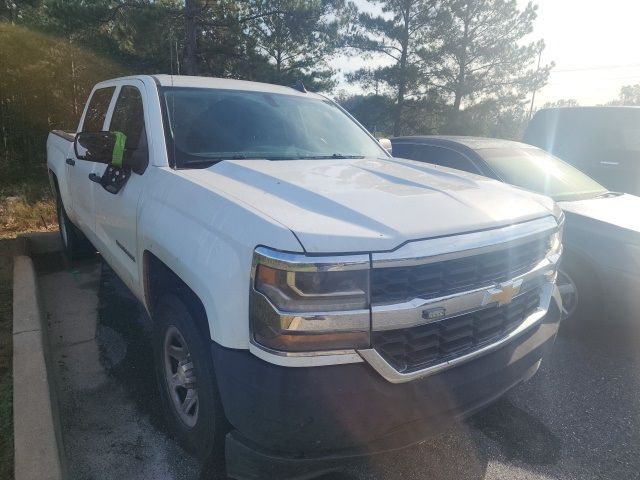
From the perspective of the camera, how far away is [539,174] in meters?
4.80

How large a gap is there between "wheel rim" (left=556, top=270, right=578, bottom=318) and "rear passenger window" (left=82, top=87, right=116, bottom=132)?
4.07 meters

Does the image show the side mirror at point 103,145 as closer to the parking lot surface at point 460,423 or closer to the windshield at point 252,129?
the windshield at point 252,129

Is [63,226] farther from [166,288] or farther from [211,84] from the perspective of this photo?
[166,288]

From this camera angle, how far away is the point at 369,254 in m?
1.78

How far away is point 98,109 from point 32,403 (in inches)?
115

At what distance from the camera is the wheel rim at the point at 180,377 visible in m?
2.38

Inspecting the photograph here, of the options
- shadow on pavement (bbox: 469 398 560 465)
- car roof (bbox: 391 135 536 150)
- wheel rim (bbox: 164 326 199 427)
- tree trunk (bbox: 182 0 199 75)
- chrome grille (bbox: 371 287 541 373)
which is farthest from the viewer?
tree trunk (bbox: 182 0 199 75)

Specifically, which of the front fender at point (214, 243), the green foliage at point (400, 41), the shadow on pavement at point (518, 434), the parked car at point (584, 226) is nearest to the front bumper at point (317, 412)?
the front fender at point (214, 243)

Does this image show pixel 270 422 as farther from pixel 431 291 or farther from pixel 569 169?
pixel 569 169

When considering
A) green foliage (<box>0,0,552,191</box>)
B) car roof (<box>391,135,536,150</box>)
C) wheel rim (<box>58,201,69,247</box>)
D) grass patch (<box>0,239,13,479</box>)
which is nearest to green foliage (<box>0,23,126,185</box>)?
green foliage (<box>0,0,552,191</box>)

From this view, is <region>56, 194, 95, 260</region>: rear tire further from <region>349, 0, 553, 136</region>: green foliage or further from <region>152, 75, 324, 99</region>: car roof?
<region>349, 0, 553, 136</region>: green foliage

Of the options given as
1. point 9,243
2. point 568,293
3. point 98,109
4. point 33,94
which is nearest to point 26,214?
point 9,243

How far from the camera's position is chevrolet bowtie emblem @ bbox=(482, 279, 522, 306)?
2.08 m

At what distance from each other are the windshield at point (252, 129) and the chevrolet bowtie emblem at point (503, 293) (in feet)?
5.22
